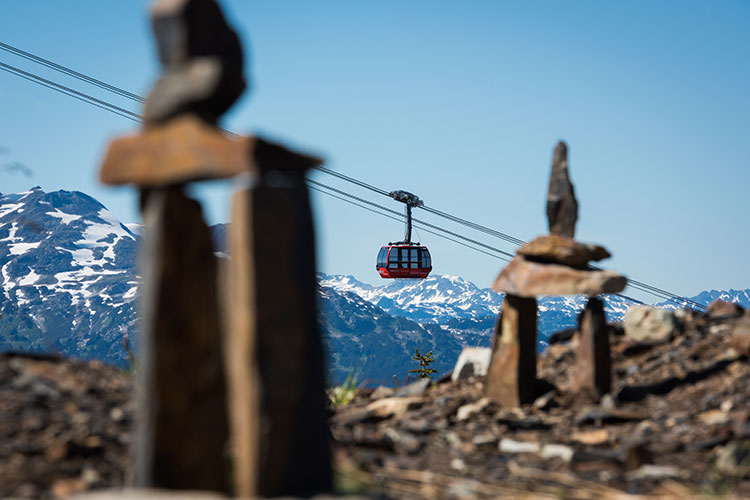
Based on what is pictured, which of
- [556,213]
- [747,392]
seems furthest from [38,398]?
[747,392]

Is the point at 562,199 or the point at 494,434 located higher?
the point at 562,199

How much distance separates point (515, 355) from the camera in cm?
837

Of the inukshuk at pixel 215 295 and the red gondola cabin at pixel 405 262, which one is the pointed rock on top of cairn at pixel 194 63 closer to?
the inukshuk at pixel 215 295

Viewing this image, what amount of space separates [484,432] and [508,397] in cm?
101

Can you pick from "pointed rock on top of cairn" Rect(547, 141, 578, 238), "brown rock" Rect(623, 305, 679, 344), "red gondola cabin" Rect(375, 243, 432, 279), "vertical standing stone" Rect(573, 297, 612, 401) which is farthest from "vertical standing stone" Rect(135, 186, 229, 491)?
"red gondola cabin" Rect(375, 243, 432, 279)

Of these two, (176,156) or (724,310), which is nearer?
(176,156)

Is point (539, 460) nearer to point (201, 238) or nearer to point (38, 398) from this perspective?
point (201, 238)

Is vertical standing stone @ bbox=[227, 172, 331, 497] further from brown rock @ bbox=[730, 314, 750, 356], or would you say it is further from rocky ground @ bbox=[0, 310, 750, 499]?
brown rock @ bbox=[730, 314, 750, 356]

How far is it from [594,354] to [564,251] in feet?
3.53

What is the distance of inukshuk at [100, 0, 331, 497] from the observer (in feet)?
13.4

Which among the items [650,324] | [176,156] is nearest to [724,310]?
[650,324]

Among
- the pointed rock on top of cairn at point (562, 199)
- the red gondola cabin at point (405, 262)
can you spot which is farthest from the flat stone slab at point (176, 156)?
the red gondola cabin at point (405, 262)

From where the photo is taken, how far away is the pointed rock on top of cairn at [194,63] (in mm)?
4527

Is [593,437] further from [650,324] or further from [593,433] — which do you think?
[650,324]
